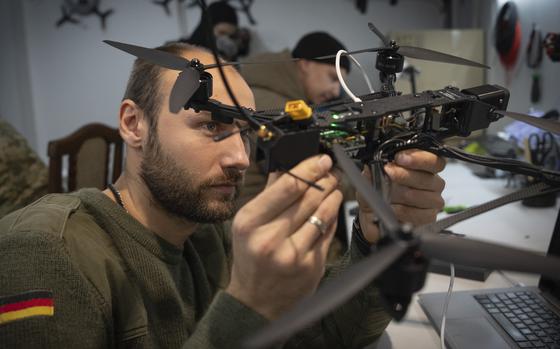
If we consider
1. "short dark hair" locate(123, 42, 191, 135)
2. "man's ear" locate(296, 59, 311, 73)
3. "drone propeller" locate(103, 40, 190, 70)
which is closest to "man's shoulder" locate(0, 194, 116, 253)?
"short dark hair" locate(123, 42, 191, 135)

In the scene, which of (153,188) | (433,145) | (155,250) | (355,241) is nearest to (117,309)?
(155,250)

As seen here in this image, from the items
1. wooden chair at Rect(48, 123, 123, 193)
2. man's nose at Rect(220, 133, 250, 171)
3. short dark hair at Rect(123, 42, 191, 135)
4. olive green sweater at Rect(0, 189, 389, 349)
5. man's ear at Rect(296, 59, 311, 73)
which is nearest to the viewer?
olive green sweater at Rect(0, 189, 389, 349)

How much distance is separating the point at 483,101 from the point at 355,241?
0.37m

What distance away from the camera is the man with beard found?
0.57 metres

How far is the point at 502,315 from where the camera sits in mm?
920

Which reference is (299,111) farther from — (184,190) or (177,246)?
(177,246)

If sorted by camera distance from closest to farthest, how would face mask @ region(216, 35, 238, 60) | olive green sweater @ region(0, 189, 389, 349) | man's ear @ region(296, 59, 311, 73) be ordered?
olive green sweater @ region(0, 189, 389, 349) → man's ear @ region(296, 59, 311, 73) → face mask @ region(216, 35, 238, 60)

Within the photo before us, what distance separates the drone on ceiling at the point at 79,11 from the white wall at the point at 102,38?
4cm

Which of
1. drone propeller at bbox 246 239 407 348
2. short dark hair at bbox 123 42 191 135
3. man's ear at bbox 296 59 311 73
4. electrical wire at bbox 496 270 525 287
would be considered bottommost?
electrical wire at bbox 496 270 525 287

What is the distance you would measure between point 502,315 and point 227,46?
2.77 meters

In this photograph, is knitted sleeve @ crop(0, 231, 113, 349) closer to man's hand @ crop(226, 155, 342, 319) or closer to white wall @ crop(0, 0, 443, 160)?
man's hand @ crop(226, 155, 342, 319)

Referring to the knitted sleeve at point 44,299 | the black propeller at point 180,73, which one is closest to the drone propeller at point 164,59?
the black propeller at point 180,73

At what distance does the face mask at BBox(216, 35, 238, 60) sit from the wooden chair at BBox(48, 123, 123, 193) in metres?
1.43

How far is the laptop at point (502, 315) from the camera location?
84 centimetres
